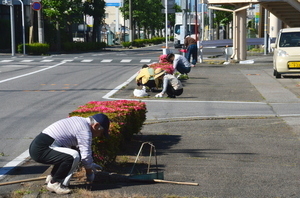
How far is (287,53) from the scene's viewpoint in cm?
2139

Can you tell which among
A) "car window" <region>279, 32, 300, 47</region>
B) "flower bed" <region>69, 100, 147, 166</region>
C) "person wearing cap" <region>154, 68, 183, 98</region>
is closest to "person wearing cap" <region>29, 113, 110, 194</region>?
"flower bed" <region>69, 100, 147, 166</region>

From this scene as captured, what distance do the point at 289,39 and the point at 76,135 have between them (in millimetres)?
17607

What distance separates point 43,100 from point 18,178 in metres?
8.74

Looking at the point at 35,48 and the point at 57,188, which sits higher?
the point at 35,48

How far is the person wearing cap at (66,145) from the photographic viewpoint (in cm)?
629

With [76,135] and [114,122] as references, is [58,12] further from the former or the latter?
[76,135]

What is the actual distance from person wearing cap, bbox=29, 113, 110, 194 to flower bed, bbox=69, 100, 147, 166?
0.64 metres

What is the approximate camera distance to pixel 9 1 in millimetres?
44281

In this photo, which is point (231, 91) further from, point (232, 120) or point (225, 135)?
point (225, 135)

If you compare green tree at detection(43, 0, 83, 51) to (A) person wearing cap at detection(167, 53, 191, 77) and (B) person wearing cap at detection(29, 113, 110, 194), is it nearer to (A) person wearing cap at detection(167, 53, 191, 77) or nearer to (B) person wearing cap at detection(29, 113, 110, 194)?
(A) person wearing cap at detection(167, 53, 191, 77)

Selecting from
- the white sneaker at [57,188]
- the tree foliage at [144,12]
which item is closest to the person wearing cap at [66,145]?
the white sneaker at [57,188]

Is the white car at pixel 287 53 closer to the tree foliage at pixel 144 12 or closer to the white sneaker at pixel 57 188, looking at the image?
the white sneaker at pixel 57 188

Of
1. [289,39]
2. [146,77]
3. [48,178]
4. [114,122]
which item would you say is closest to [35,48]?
[289,39]

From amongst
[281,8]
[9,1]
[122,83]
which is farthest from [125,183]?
[9,1]
